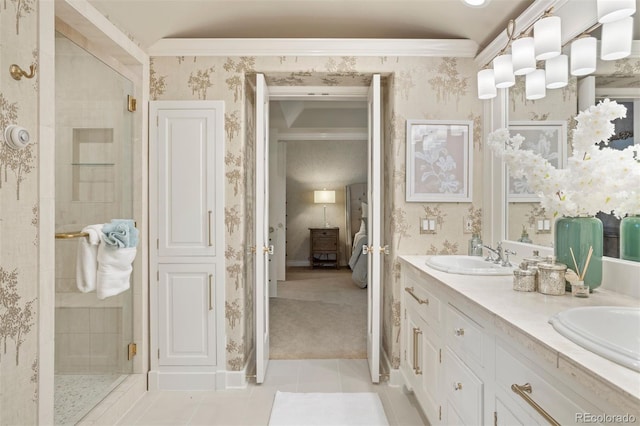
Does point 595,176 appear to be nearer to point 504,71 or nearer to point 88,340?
point 504,71

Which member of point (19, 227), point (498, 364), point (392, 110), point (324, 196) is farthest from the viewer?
point (324, 196)

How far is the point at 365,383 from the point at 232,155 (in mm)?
1876

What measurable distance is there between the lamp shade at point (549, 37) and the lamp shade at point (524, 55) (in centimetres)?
15

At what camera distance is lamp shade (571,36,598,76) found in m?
1.55

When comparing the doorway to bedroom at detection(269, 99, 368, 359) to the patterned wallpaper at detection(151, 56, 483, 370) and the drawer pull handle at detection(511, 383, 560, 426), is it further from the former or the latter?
the drawer pull handle at detection(511, 383, 560, 426)

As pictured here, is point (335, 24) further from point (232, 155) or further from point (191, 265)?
point (191, 265)

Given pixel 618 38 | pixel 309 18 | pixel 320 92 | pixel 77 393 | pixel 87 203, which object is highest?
pixel 309 18

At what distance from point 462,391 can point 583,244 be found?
0.77m

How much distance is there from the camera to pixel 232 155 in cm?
260

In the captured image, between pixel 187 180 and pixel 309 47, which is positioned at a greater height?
pixel 309 47

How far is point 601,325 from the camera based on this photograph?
1.09 m

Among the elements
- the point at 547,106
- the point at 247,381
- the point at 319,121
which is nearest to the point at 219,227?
the point at 247,381

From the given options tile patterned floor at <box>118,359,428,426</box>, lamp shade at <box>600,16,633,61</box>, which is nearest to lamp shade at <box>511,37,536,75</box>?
lamp shade at <box>600,16,633,61</box>

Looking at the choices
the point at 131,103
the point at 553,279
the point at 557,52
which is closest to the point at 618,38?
the point at 557,52
